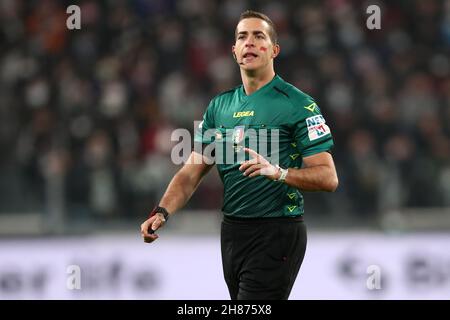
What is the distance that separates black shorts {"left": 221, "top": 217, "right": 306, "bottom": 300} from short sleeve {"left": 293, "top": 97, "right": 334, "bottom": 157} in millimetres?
458

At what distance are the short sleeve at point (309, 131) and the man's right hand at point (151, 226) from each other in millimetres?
937

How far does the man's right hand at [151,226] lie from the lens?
18.4 feet

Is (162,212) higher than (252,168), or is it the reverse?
(252,168)

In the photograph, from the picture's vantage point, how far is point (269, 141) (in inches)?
222

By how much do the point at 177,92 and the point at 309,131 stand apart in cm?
613

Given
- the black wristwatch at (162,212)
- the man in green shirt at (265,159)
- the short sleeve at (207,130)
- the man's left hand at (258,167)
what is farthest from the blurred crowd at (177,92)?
the man's left hand at (258,167)

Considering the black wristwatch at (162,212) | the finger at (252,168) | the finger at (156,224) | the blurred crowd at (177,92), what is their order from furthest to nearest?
the blurred crowd at (177,92) → the black wristwatch at (162,212) → the finger at (156,224) → the finger at (252,168)

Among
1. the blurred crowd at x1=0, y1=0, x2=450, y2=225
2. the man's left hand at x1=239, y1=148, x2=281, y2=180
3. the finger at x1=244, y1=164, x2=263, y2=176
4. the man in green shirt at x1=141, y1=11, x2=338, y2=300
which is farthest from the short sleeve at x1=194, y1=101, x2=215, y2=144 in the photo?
the blurred crowd at x1=0, y1=0, x2=450, y2=225

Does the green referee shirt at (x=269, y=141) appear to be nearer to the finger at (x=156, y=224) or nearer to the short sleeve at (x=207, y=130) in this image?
the short sleeve at (x=207, y=130)

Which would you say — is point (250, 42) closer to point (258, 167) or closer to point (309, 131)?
point (309, 131)

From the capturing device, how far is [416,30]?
43.0 feet

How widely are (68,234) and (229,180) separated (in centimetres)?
457

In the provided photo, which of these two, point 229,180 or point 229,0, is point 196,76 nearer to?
point 229,0

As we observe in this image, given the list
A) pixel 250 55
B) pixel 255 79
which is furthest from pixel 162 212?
pixel 250 55
